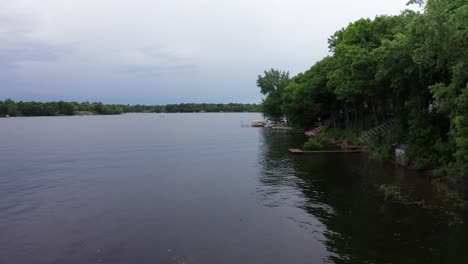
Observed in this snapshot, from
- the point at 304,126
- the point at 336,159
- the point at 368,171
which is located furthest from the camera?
the point at 304,126

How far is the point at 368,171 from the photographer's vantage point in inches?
1363

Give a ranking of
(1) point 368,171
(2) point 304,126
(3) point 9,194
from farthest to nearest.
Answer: (2) point 304,126
(1) point 368,171
(3) point 9,194

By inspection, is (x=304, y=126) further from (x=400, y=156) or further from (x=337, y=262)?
(x=337, y=262)

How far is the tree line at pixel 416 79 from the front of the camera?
65.5 feet

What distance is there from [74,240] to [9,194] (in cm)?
1374

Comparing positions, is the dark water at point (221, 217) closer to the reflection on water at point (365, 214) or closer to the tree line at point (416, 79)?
the reflection on water at point (365, 214)

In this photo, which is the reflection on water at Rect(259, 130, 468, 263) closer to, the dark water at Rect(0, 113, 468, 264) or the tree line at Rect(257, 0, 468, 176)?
the dark water at Rect(0, 113, 468, 264)

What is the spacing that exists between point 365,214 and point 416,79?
1697cm

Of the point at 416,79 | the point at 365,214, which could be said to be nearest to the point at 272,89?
the point at 416,79

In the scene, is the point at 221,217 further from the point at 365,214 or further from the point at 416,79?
the point at 416,79

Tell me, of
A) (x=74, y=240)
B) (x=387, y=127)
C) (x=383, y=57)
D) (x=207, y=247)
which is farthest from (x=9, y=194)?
(x=387, y=127)

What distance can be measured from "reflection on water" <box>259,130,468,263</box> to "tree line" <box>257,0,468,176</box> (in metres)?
3.43

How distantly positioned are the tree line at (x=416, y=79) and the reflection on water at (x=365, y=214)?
3427mm

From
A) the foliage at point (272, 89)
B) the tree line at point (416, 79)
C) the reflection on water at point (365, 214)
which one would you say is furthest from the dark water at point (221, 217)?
the foliage at point (272, 89)
